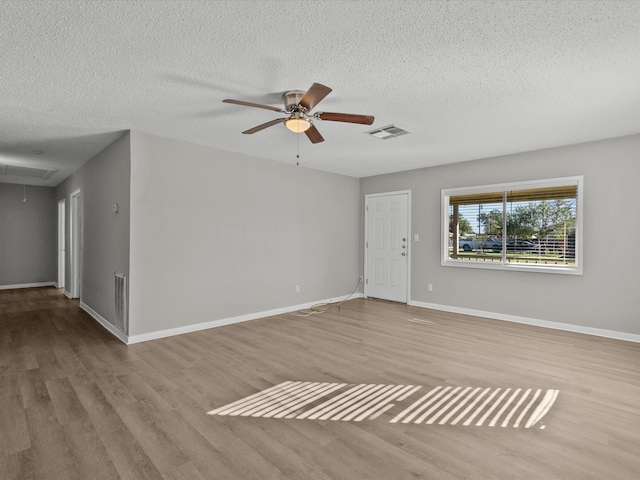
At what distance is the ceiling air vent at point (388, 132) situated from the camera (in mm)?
3904

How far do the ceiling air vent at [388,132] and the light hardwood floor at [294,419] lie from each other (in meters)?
2.45

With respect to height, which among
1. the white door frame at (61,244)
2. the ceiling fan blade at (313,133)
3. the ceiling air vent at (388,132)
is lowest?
the white door frame at (61,244)

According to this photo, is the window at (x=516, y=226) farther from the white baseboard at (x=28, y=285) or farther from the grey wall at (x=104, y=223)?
the white baseboard at (x=28, y=285)

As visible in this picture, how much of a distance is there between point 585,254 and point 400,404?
11.4 feet

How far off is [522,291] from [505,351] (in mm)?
1537

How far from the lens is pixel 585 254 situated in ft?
14.4

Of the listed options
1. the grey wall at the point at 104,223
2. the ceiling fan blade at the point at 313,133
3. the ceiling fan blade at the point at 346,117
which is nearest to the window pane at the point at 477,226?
the ceiling fan blade at the point at 313,133

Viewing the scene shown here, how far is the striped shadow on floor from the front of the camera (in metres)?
2.38

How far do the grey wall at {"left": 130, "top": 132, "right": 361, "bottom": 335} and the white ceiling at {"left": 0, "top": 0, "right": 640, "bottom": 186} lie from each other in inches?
22.7

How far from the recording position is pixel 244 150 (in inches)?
191

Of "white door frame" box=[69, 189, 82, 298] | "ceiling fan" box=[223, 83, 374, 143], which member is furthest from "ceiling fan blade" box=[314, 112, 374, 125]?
"white door frame" box=[69, 189, 82, 298]

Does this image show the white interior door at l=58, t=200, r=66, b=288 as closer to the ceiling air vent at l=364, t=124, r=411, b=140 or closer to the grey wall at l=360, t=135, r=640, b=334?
the ceiling air vent at l=364, t=124, r=411, b=140

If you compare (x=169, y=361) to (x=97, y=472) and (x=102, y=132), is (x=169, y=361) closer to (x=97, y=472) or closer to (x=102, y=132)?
(x=97, y=472)

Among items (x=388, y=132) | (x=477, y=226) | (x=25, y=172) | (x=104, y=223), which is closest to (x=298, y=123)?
(x=388, y=132)
